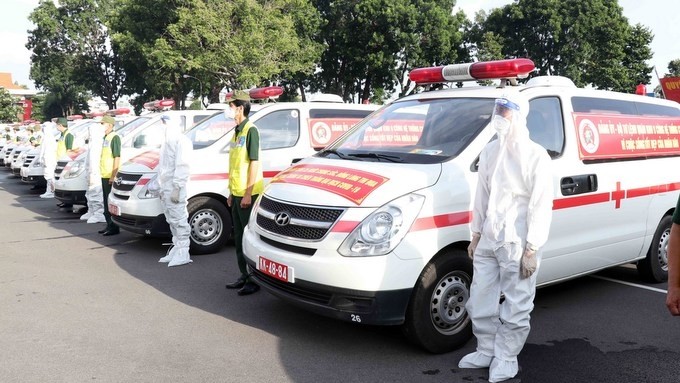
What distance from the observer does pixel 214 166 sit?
7.20 m

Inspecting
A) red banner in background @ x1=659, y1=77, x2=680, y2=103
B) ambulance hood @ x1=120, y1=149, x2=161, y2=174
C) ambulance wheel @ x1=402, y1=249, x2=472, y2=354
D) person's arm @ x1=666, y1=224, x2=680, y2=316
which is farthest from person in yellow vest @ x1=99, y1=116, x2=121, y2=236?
red banner in background @ x1=659, y1=77, x2=680, y2=103

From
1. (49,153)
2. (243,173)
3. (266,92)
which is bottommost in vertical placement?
(243,173)

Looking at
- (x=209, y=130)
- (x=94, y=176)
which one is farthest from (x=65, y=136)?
(x=209, y=130)

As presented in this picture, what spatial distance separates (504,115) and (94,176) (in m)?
8.00

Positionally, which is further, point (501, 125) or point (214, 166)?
point (214, 166)

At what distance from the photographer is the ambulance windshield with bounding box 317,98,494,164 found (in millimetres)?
4277

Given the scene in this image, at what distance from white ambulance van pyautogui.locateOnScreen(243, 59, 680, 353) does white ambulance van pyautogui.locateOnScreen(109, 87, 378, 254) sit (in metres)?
2.62

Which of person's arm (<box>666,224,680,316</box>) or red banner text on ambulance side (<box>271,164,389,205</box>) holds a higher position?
red banner text on ambulance side (<box>271,164,389,205</box>)

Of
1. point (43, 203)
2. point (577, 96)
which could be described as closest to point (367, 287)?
point (577, 96)

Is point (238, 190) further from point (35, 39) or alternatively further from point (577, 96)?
point (35, 39)

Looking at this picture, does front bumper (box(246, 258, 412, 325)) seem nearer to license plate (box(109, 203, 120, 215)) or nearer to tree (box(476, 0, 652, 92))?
license plate (box(109, 203, 120, 215))

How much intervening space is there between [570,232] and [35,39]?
170 feet

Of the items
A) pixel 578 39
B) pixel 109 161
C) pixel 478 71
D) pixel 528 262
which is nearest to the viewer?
pixel 528 262

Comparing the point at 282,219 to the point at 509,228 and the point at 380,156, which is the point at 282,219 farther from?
the point at 509,228
